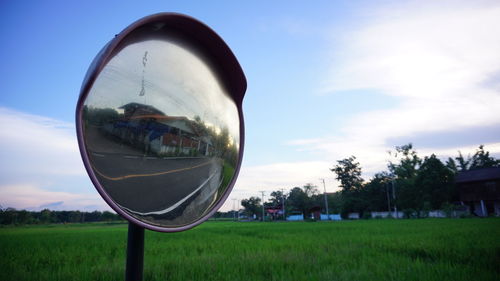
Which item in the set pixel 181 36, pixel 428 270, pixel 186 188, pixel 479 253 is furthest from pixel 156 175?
pixel 479 253

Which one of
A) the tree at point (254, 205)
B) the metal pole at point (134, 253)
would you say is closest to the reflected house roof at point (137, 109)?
the metal pole at point (134, 253)

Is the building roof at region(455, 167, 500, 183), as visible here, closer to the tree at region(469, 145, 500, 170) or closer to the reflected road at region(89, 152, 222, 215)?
the tree at region(469, 145, 500, 170)

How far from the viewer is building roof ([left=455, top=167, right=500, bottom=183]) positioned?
33656 millimetres

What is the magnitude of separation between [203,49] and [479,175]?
45279 millimetres

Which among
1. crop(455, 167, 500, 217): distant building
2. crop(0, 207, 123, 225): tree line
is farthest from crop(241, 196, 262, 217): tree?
crop(455, 167, 500, 217): distant building

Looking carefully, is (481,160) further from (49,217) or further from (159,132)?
(49,217)

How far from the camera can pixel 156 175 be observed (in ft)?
3.77

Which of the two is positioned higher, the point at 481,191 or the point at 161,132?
the point at 481,191

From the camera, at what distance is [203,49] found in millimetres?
1344

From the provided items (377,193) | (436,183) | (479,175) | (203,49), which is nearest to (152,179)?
(203,49)

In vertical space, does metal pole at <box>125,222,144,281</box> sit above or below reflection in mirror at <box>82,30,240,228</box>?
below

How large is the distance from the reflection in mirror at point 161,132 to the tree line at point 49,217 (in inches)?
2123

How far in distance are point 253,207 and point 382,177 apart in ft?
117

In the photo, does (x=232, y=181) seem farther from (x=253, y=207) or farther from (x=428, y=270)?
(x=253, y=207)
